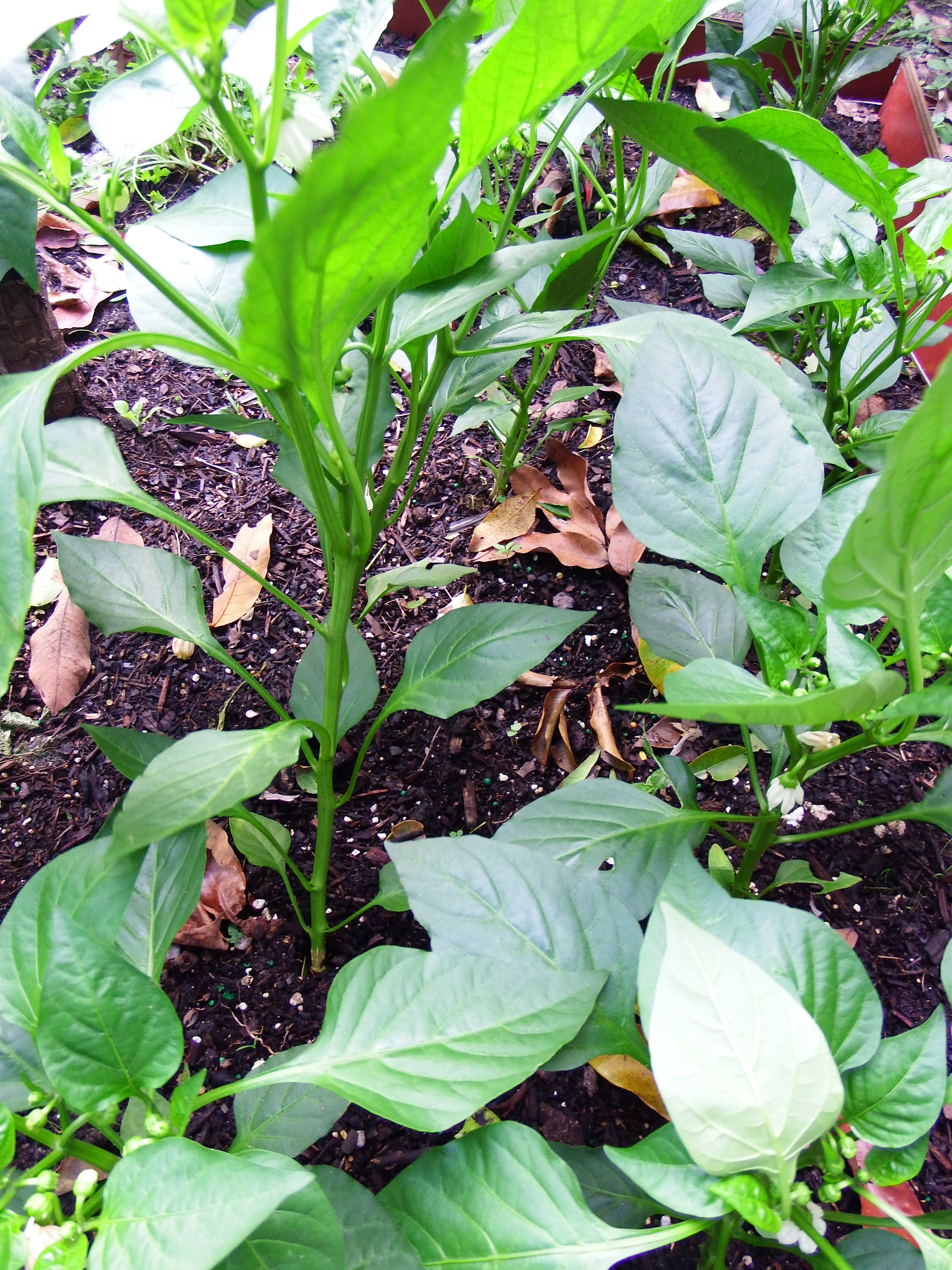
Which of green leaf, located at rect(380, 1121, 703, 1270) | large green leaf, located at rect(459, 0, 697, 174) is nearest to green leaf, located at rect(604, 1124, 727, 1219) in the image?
green leaf, located at rect(380, 1121, 703, 1270)

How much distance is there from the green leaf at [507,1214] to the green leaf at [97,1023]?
8.7 inches

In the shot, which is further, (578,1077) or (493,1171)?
(578,1077)

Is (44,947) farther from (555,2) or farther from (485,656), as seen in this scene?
(555,2)

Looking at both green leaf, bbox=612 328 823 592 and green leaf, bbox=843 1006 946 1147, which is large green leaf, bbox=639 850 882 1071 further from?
green leaf, bbox=612 328 823 592

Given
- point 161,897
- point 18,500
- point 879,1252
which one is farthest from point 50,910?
point 879,1252

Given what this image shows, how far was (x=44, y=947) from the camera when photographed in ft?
1.93

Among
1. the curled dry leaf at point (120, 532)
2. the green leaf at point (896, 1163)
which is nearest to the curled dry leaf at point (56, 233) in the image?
the curled dry leaf at point (120, 532)

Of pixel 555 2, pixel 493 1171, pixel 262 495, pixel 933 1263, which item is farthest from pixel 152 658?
pixel 933 1263

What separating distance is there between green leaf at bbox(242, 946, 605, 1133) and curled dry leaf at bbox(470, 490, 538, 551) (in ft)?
2.52

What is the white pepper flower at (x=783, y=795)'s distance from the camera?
2.48 ft

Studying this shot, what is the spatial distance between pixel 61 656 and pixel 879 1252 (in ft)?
3.75

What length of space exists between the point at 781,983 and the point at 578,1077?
38 centimetres

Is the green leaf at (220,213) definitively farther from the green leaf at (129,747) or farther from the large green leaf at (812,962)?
the large green leaf at (812,962)

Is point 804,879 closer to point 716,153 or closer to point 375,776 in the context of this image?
point 375,776
